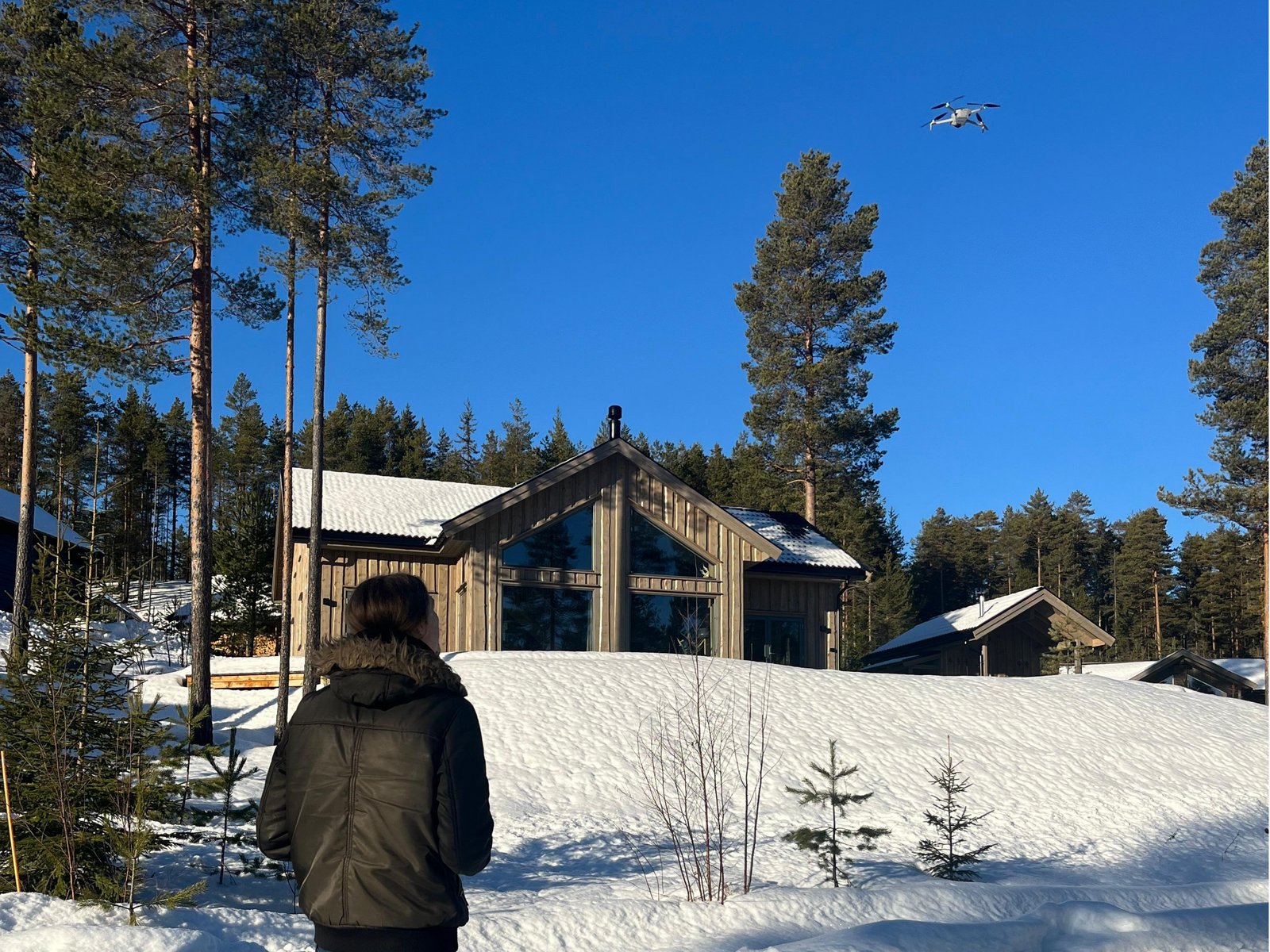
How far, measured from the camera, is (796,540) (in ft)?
87.9

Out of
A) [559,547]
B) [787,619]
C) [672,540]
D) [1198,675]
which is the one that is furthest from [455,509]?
[1198,675]

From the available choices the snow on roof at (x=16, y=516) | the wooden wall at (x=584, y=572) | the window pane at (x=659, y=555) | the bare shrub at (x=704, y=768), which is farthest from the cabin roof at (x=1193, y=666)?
the snow on roof at (x=16, y=516)

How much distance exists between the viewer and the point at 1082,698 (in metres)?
19.6

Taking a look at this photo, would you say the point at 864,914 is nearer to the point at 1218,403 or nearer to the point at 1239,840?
the point at 1239,840

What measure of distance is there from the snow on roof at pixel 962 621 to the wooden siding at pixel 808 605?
18.0ft

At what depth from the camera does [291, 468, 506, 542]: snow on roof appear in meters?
22.2

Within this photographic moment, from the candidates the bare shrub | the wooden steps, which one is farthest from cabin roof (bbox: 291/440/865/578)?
the bare shrub

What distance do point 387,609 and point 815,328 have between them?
119 feet

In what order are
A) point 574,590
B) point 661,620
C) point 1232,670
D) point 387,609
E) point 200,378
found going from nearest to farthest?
1. point 387,609
2. point 200,378
3. point 574,590
4. point 661,620
5. point 1232,670

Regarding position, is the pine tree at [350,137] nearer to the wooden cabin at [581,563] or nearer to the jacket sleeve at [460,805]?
the wooden cabin at [581,563]

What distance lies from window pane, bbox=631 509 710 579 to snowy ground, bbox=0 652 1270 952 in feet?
10.7

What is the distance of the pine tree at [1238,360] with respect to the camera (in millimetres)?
28828

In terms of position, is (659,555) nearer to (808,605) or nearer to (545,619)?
(545,619)

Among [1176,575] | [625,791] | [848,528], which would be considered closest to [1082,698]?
[625,791]
